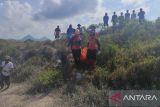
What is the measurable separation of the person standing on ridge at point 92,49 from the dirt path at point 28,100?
219cm

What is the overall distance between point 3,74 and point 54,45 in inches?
324

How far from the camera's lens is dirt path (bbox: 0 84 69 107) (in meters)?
13.5

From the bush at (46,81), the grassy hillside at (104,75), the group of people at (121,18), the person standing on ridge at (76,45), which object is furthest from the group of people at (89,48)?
the group of people at (121,18)

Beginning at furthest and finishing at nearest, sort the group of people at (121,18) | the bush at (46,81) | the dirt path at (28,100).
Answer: the group of people at (121,18) < the bush at (46,81) < the dirt path at (28,100)

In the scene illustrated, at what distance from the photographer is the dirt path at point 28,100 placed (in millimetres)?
13548

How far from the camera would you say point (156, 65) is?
14.0 meters

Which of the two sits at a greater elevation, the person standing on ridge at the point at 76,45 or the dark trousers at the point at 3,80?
the person standing on ridge at the point at 76,45

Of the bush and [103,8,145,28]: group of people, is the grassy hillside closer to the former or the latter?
the bush

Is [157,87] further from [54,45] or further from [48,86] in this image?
[54,45]

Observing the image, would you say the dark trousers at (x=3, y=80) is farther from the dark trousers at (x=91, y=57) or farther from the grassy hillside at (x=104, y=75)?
the dark trousers at (x=91, y=57)

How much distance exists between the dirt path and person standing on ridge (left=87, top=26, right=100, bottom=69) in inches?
86.2

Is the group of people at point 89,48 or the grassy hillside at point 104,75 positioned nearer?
the grassy hillside at point 104,75

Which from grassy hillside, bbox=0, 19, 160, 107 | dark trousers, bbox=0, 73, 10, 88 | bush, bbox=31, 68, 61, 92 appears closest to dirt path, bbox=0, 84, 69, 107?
grassy hillside, bbox=0, 19, 160, 107

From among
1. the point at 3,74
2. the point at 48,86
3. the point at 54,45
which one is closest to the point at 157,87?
the point at 48,86
